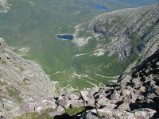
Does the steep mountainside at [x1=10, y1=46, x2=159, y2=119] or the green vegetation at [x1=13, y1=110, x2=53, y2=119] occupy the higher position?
the steep mountainside at [x1=10, y1=46, x2=159, y2=119]

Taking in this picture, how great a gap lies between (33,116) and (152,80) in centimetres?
3803

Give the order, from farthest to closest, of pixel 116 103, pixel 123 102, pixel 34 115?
1. pixel 34 115
2. pixel 116 103
3. pixel 123 102

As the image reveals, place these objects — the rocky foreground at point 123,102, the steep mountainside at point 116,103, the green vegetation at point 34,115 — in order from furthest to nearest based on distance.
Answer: the green vegetation at point 34,115 < the steep mountainside at point 116,103 < the rocky foreground at point 123,102

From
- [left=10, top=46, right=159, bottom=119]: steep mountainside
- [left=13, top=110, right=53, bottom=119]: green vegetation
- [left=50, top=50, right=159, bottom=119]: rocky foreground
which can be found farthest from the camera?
[left=13, top=110, right=53, bottom=119]: green vegetation

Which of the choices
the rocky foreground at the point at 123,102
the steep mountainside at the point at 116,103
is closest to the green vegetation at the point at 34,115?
the steep mountainside at the point at 116,103

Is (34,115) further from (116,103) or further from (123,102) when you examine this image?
(123,102)

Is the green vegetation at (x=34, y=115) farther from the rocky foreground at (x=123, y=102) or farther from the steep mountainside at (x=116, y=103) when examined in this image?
the rocky foreground at (x=123, y=102)

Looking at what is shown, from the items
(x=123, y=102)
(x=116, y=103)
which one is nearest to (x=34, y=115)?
(x=116, y=103)

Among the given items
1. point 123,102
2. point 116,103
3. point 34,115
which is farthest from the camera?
point 34,115

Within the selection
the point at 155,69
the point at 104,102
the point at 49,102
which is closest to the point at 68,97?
the point at 49,102

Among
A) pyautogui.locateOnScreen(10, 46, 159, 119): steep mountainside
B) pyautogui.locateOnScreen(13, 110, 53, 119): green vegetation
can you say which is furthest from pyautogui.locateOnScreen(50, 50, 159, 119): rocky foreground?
pyautogui.locateOnScreen(13, 110, 53, 119): green vegetation

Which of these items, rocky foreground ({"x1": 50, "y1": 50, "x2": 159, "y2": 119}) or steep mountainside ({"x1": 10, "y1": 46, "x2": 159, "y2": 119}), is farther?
steep mountainside ({"x1": 10, "y1": 46, "x2": 159, "y2": 119})

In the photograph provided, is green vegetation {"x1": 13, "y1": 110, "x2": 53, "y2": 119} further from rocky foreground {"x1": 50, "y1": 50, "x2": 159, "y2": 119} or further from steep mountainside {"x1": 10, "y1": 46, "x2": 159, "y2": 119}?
rocky foreground {"x1": 50, "y1": 50, "x2": 159, "y2": 119}

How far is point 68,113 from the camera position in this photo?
107188 mm
